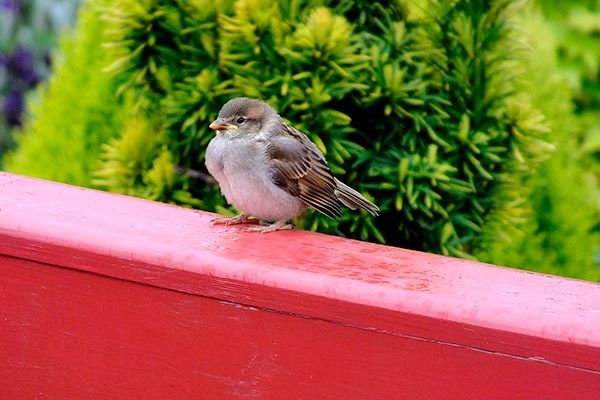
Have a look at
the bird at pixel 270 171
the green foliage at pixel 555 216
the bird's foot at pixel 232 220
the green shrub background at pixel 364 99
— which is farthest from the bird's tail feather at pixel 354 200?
the green foliage at pixel 555 216

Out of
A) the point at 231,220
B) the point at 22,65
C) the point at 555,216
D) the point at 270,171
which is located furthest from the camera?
the point at 22,65

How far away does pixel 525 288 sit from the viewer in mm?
2195

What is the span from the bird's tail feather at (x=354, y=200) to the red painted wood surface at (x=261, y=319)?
0.58 m

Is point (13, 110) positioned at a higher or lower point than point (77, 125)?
lower

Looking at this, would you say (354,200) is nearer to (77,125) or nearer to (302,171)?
(302,171)

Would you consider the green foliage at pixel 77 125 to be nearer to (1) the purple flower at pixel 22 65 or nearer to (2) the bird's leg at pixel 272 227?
(2) the bird's leg at pixel 272 227

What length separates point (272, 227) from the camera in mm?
2910

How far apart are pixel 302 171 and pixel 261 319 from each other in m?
1.14

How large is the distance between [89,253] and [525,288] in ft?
3.00

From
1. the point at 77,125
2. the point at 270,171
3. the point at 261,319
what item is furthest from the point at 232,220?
the point at 77,125

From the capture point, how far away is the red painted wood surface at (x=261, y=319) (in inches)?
78.3

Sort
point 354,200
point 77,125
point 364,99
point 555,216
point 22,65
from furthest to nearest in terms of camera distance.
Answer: point 22,65, point 555,216, point 77,125, point 364,99, point 354,200

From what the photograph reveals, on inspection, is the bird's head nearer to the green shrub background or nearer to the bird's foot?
the green shrub background

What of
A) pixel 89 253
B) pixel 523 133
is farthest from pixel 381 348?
pixel 523 133
